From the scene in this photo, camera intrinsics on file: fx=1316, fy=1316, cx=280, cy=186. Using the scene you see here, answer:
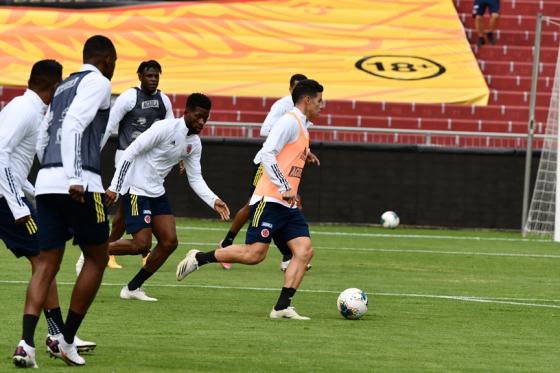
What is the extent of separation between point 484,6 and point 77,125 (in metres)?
23.4

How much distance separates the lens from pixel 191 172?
12.9 m

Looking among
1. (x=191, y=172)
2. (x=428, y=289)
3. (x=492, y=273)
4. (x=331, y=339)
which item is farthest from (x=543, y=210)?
(x=331, y=339)

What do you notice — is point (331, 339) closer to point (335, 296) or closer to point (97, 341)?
point (97, 341)

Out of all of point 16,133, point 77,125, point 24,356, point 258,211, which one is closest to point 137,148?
point 258,211

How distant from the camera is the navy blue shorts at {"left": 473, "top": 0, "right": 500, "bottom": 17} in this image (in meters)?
30.2

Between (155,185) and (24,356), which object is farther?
(155,185)

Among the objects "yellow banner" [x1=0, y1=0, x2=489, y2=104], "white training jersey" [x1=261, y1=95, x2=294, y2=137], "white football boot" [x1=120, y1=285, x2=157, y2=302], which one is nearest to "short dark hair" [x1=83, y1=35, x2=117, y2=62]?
"white football boot" [x1=120, y1=285, x2=157, y2=302]

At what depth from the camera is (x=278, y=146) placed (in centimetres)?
1147

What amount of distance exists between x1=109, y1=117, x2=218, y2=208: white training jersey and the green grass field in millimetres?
1049

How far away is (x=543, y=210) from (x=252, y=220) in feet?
38.1

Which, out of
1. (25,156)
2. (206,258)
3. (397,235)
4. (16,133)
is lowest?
(397,235)

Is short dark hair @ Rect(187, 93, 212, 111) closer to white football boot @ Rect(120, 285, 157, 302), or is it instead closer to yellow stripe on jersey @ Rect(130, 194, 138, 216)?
yellow stripe on jersey @ Rect(130, 194, 138, 216)

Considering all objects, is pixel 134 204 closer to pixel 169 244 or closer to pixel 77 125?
pixel 169 244

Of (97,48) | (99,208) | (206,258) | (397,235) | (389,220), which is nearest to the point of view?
(99,208)
